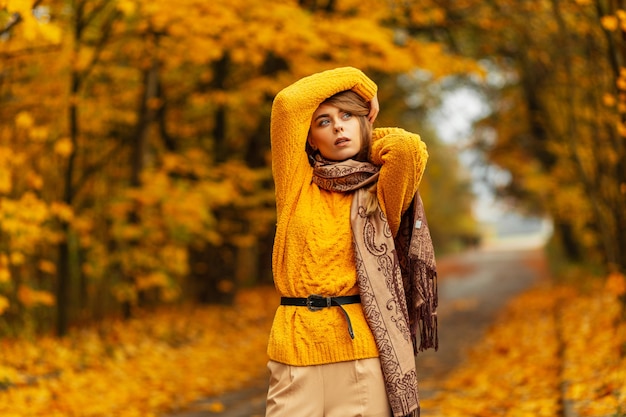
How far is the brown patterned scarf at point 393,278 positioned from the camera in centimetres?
239

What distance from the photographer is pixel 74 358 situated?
7844 mm

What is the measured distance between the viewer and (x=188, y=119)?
13.8 meters

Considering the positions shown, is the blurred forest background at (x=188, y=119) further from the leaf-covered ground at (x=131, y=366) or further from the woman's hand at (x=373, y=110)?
the woman's hand at (x=373, y=110)

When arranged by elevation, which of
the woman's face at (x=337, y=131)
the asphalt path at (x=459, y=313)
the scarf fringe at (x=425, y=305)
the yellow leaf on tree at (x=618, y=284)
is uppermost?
the woman's face at (x=337, y=131)

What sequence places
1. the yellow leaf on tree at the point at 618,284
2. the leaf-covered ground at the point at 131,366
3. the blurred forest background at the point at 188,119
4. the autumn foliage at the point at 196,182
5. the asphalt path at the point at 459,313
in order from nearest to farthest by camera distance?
the leaf-covered ground at the point at 131,366 → the yellow leaf on tree at the point at 618,284 → the autumn foliage at the point at 196,182 → the asphalt path at the point at 459,313 → the blurred forest background at the point at 188,119

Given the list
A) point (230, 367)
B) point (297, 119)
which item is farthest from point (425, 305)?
point (230, 367)

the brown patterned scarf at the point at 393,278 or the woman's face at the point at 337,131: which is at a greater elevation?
the woman's face at the point at 337,131

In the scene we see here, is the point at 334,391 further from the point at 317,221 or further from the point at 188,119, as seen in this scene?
the point at 188,119

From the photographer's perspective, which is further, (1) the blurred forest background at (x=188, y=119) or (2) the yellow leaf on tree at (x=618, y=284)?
(1) the blurred forest background at (x=188, y=119)

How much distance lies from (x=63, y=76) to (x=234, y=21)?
2.65 meters

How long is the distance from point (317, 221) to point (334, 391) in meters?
0.54

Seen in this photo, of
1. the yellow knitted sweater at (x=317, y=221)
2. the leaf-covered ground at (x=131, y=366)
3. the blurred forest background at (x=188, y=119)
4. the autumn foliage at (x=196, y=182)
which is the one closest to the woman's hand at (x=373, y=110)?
the yellow knitted sweater at (x=317, y=221)

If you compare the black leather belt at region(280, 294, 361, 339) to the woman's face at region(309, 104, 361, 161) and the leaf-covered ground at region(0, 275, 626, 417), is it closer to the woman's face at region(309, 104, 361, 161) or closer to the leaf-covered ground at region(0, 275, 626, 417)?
the woman's face at region(309, 104, 361, 161)

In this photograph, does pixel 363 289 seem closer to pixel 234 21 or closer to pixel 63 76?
pixel 234 21
